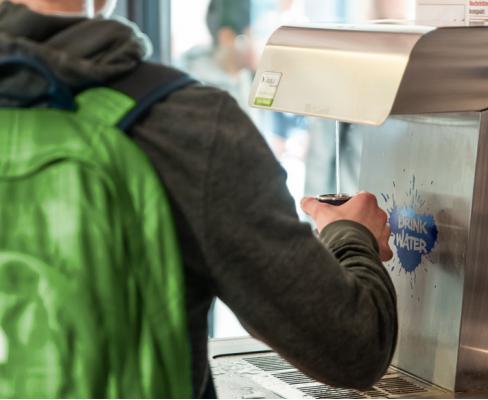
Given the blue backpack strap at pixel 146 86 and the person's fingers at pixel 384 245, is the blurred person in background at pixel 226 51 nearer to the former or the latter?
the person's fingers at pixel 384 245

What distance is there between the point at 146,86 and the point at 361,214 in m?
0.40

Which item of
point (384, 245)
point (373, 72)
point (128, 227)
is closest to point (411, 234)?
point (384, 245)

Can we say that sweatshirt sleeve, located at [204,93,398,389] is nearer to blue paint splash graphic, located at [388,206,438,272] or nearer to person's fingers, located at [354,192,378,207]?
person's fingers, located at [354,192,378,207]

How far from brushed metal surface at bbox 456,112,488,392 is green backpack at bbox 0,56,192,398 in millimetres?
610

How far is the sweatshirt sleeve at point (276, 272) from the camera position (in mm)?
1006

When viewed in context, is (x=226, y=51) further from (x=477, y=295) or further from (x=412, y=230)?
(x=477, y=295)

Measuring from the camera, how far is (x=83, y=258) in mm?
949

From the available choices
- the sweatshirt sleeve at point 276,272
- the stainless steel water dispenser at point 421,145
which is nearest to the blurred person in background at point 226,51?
the stainless steel water dispenser at point 421,145

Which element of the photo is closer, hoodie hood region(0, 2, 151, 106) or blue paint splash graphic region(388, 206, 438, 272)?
hoodie hood region(0, 2, 151, 106)

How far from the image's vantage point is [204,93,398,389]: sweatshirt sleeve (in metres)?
1.01

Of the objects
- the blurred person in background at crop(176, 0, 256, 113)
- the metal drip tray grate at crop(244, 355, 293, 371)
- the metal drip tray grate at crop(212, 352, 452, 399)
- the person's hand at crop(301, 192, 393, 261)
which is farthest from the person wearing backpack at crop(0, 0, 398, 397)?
the blurred person in background at crop(176, 0, 256, 113)

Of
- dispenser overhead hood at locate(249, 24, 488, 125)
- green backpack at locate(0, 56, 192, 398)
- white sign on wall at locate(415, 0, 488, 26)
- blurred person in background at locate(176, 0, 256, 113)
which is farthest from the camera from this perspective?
blurred person in background at locate(176, 0, 256, 113)

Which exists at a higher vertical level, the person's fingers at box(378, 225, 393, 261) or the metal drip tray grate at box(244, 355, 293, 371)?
the person's fingers at box(378, 225, 393, 261)

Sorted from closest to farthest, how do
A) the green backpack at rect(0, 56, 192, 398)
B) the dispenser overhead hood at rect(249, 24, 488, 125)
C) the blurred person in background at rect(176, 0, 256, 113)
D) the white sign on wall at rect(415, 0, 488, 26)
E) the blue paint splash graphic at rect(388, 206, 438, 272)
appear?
1. the green backpack at rect(0, 56, 192, 398)
2. the dispenser overhead hood at rect(249, 24, 488, 125)
3. the white sign on wall at rect(415, 0, 488, 26)
4. the blue paint splash graphic at rect(388, 206, 438, 272)
5. the blurred person in background at rect(176, 0, 256, 113)
